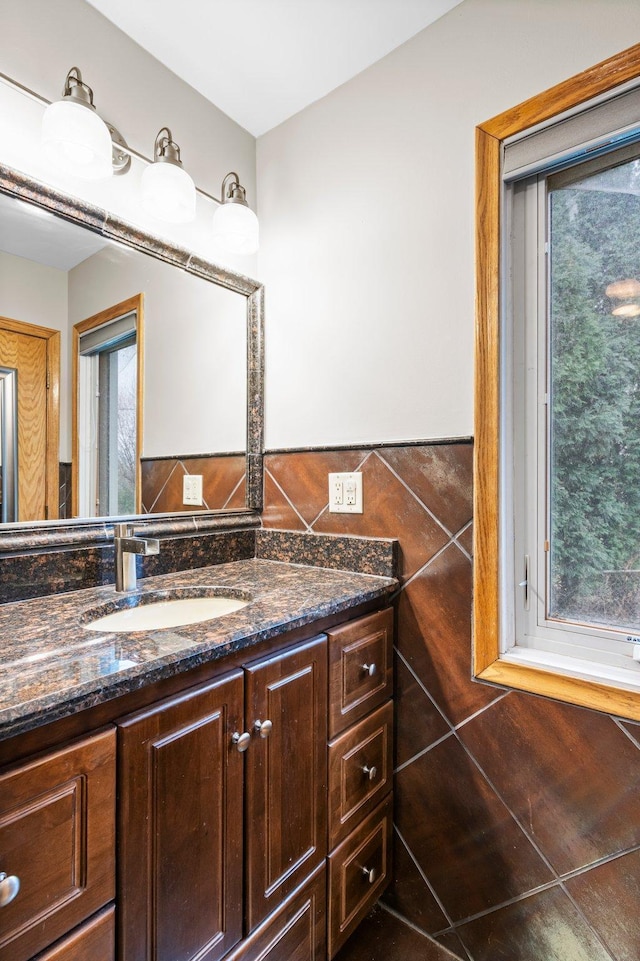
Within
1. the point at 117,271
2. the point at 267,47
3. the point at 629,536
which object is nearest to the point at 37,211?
the point at 117,271

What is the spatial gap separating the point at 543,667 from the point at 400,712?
43 cm

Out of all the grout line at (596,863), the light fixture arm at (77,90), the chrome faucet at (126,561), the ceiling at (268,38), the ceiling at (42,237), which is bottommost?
the grout line at (596,863)

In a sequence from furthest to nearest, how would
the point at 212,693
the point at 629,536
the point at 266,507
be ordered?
the point at 266,507
the point at 629,536
the point at 212,693

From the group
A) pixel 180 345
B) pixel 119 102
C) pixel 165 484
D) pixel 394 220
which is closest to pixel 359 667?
pixel 165 484

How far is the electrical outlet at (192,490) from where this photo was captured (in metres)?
1.51

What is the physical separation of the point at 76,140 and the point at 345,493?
112 centimetres

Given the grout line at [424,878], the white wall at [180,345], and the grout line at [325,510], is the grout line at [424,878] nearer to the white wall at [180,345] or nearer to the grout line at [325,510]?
the grout line at [325,510]

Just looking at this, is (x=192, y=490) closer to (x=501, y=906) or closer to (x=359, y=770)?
(x=359, y=770)

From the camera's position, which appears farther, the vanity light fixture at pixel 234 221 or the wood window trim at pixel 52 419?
the vanity light fixture at pixel 234 221

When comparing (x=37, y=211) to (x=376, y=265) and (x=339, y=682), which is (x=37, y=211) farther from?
(x=339, y=682)

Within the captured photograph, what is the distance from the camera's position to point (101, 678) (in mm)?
661

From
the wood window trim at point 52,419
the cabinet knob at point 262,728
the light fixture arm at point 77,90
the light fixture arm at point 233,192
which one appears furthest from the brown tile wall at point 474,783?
the light fixture arm at point 77,90

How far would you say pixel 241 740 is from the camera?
0.86 m

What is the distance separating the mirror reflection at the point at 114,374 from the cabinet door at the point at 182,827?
66 centimetres
